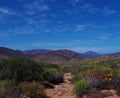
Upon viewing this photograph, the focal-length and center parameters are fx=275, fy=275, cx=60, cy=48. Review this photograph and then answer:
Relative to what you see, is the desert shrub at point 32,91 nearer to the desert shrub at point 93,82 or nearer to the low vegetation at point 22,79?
the low vegetation at point 22,79

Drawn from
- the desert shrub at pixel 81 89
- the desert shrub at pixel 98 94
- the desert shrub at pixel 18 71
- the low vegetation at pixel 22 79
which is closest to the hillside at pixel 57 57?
the low vegetation at pixel 22 79

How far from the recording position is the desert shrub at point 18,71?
53.6 ft

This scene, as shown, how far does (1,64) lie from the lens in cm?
1733

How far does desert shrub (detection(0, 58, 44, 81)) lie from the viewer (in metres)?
16.3

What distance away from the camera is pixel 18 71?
16.7 m

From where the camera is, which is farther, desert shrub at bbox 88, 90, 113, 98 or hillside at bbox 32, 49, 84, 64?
hillside at bbox 32, 49, 84, 64

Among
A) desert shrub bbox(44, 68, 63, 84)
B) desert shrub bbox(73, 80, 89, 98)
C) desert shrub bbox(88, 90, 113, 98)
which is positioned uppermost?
desert shrub bbox(44, 68, 63, 84)

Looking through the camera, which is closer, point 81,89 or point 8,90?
point 8,90

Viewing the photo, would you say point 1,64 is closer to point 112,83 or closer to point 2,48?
point 112,83

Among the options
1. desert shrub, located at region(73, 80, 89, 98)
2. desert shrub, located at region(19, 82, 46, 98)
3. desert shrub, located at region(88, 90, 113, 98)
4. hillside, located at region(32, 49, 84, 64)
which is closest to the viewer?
desert shrub, located at region(19, 82, 46, 98)

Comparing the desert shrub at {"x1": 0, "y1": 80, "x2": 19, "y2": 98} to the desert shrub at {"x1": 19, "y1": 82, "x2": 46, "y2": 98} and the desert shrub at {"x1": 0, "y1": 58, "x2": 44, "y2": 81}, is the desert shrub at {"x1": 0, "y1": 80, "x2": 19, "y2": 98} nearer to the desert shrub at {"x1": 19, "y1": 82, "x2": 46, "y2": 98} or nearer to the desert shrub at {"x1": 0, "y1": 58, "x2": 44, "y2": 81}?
the desert shrub at {"x1": 19, "y1": 82, "x2": 46, "y2": 98}

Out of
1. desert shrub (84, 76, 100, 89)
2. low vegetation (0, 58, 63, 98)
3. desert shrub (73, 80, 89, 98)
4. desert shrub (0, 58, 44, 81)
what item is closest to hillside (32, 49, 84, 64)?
low vegetation (0, 58, 63, 98)

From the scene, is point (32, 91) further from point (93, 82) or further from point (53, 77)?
point (53, 77)

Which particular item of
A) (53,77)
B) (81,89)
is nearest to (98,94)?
(81,89)
